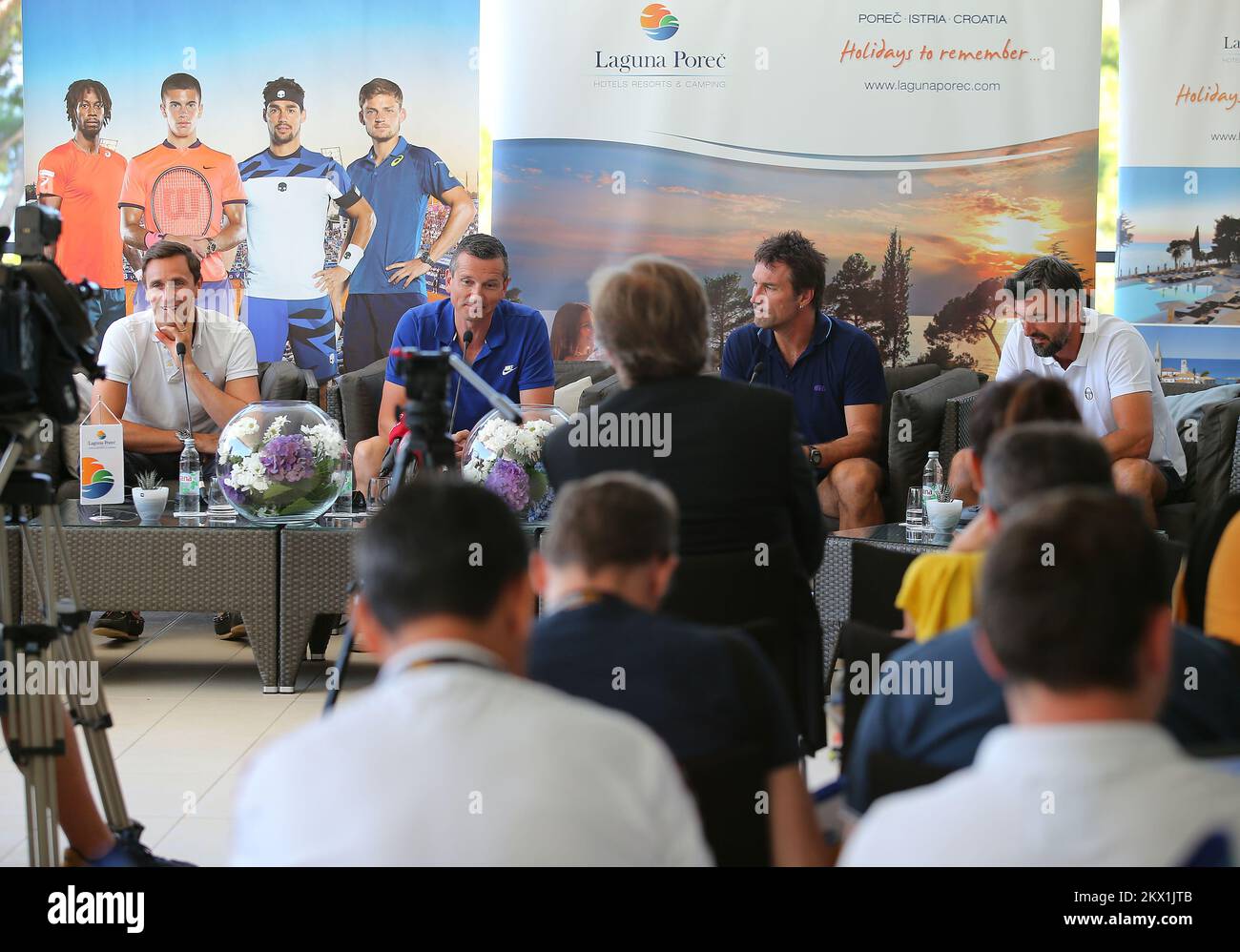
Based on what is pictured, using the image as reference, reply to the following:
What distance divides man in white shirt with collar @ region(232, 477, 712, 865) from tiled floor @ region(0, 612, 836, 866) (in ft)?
5.67

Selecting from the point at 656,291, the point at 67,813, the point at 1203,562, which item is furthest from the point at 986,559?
the point at 67,813

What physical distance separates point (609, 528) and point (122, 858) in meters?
1.36

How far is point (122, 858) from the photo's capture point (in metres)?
2.45

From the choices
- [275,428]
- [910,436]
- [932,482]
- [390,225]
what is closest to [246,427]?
[275,428]

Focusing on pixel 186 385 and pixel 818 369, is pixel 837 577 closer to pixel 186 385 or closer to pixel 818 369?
pixel 818 369

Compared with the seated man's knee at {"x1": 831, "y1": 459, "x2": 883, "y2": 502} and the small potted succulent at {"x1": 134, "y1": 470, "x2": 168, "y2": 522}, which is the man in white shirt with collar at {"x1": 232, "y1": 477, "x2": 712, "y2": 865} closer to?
the small potted succulent at {"x1": 134, "y1": 470, "x2": 168, "y2": 522}

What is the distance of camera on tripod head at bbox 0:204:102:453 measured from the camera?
222 centimetres

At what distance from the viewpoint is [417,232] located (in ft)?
19.7

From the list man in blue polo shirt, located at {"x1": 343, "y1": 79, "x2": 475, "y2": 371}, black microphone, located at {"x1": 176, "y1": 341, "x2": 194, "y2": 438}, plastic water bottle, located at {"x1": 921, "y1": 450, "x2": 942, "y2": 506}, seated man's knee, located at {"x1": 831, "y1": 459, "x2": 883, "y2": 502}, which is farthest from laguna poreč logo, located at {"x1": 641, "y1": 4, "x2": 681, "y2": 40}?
plastic water bottle, located at {"x1": 921, "y1": 450, "x2": 942, "y2": 506}

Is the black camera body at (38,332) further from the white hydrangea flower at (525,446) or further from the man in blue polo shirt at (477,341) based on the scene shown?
the man in blue polo shirt at (477,341)

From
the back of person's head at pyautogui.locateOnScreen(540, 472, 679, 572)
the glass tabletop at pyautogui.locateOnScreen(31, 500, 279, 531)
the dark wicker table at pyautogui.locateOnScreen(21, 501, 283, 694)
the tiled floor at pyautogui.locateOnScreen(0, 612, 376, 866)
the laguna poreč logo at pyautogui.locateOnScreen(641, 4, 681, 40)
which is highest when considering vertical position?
the laguna poreč logo at pyautogui.locateOnScreen(641, 4, 681, 40)

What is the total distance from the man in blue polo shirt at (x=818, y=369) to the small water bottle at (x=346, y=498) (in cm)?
138

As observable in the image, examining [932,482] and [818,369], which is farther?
[818,369]

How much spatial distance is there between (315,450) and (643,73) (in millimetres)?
2826
